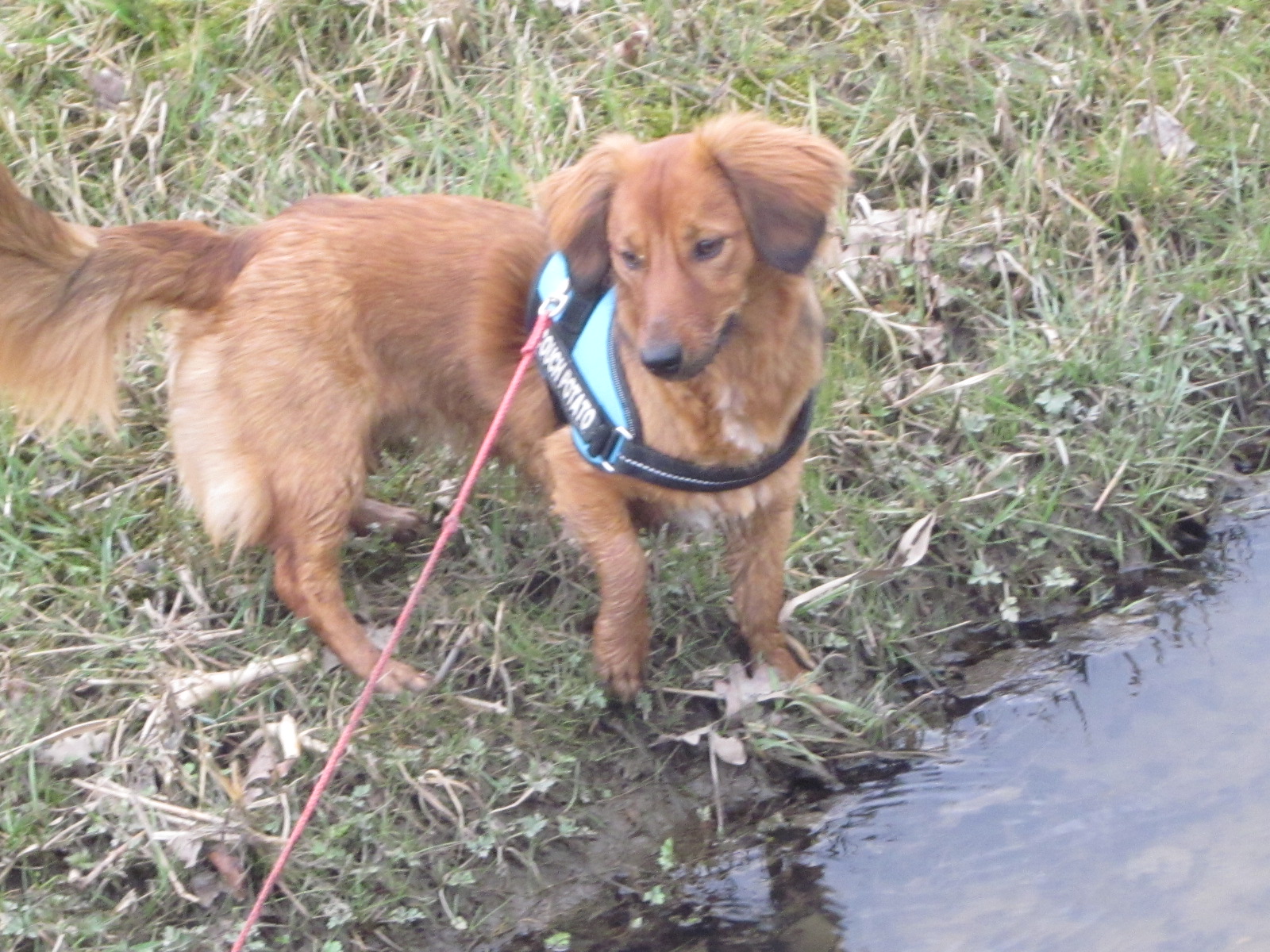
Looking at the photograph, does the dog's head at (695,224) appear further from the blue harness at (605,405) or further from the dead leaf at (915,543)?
the dead leaf at (915,543)

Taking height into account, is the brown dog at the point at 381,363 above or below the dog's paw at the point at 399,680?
above

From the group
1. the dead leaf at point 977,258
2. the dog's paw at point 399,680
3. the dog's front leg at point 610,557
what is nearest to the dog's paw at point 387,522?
the dog's paw at point 399,680

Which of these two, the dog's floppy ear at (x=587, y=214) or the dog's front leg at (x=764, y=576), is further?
the dog's front leg at (x=764, y=576)

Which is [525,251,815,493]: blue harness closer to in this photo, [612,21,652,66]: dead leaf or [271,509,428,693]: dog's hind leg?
[271,509,428,693]: dog's hind leg

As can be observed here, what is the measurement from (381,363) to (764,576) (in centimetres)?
106

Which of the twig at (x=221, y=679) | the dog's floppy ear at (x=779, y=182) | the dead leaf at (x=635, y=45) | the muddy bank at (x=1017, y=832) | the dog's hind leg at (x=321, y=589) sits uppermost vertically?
the dead leaf at (x=635, y=45)

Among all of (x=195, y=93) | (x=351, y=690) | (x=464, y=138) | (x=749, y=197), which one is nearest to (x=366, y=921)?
(x=351, y=690)

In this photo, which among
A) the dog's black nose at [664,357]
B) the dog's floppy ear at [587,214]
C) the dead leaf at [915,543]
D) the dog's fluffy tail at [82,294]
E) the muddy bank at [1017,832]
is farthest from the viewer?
the dead leaf at [915,543]

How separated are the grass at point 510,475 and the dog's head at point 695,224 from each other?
3.06ft

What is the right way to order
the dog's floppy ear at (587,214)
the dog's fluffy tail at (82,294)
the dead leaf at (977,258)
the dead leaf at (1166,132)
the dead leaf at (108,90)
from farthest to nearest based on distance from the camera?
the dead leaf at (108,90), the dead leaf at (1166,132), the dead leaf at (977,258), the dog's fluffy tail at (82,294), the dog's floppy ear at (587,214)

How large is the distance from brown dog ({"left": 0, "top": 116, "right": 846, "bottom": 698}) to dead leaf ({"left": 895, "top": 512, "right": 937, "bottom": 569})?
0.43 metres

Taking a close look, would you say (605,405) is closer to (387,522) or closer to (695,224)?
(695,224)

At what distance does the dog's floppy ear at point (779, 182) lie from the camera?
9.88 feet

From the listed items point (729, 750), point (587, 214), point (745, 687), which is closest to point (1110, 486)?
point (745, 687)
